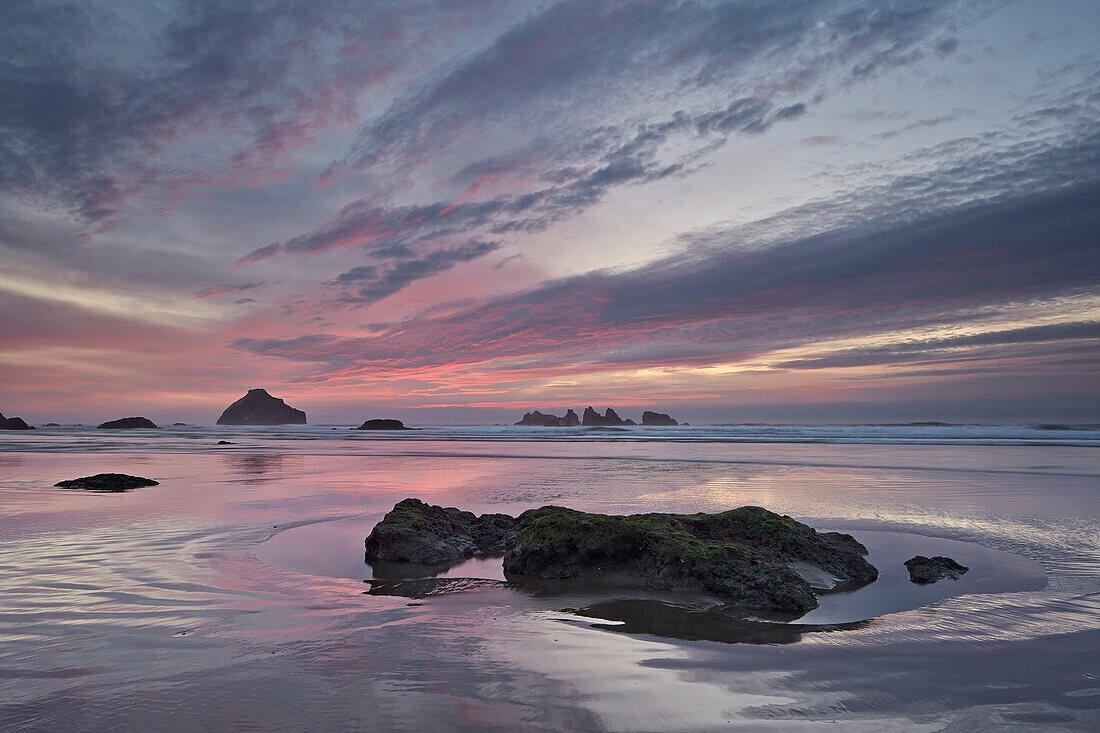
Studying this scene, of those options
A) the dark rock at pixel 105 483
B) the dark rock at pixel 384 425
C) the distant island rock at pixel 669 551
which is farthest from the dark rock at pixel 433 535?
the dark rock at pixel 384 425

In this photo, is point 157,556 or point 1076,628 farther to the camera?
point 157,556

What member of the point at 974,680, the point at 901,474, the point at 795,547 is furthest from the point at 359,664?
the point at 901,474

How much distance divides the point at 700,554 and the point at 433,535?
402 centimetres

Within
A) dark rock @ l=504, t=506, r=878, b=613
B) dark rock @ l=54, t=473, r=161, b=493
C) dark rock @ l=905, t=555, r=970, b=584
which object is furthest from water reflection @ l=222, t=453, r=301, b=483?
dark rock @ l=905, t=555, r=970, b=584

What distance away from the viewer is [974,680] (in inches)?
163

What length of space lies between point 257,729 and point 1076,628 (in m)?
6.88

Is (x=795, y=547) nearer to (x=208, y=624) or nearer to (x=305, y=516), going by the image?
(x=208, y=624)

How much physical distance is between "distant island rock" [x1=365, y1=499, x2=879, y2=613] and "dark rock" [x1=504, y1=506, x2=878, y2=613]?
1 cm

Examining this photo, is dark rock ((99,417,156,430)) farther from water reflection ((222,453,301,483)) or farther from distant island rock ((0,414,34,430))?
water reflection ((222,453,301,483))

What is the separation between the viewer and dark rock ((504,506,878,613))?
6320 mm

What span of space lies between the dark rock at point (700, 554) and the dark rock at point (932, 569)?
49 centimetres

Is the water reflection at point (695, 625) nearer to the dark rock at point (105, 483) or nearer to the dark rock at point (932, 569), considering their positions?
the dark rock at point (932, 569)

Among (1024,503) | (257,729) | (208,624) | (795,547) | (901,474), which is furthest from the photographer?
(901,474)

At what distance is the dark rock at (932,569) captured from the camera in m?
7.07
